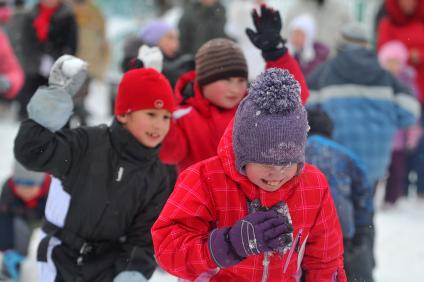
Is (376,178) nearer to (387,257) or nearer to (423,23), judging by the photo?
(387,257)

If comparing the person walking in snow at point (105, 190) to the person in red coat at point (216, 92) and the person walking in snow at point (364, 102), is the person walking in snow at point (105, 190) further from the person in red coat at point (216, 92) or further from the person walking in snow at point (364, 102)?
the person walking in snow at point (364, 102)

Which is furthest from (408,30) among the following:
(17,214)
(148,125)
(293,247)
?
(293,247)

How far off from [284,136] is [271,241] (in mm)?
356

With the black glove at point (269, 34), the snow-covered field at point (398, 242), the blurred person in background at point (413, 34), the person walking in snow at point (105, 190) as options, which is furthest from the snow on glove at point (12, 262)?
the blurred person in background at point (413, 34)

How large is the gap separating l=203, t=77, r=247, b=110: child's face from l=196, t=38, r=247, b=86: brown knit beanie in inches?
1.1

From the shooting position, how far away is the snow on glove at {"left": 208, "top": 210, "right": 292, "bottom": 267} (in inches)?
96.8

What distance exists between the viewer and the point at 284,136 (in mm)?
2578

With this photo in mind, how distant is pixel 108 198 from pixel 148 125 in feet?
1.30

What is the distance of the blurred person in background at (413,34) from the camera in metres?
8.19

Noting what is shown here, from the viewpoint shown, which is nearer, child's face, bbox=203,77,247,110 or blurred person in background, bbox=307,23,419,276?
child's face, bbox=203,77,247,110

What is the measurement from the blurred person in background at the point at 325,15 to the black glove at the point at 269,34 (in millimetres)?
5662

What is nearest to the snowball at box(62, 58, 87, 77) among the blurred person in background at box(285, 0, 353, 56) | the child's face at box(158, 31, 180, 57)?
the child's face at box(158, 31, 180, 57)

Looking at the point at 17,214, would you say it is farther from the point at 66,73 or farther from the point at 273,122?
the point at 273,122

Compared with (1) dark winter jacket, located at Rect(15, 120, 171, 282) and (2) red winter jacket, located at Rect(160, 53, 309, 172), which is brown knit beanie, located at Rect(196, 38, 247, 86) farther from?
(1) dark winter jacket, located at Rect(15, 120, 171, 282)
